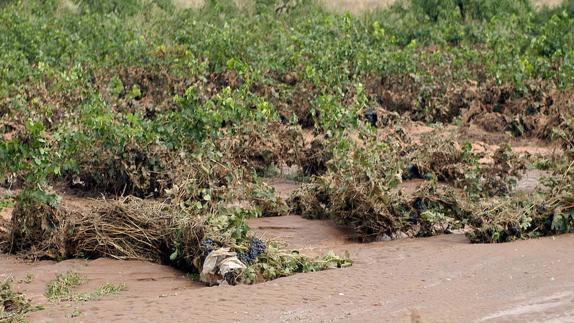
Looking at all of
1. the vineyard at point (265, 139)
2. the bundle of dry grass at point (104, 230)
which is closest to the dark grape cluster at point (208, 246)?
the vineyard at point (265, 139)

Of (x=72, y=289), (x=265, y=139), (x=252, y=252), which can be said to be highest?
(x=265, y=139)

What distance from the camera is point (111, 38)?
633 inches

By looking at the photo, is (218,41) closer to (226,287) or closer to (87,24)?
(87,24)

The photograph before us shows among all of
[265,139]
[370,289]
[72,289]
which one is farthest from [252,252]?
[265,139]

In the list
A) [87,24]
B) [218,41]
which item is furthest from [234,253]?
[87,24]

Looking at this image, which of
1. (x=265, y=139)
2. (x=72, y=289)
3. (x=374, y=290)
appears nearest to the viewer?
(x=374, y=290)

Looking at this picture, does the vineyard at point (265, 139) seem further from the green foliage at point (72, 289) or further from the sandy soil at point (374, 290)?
the green foliage at point (72, 289)

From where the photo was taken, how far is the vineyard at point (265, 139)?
7.62m

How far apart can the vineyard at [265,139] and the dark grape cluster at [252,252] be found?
0.01m

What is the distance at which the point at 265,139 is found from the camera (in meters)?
10.5

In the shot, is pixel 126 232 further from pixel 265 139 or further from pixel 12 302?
pixel 265 139

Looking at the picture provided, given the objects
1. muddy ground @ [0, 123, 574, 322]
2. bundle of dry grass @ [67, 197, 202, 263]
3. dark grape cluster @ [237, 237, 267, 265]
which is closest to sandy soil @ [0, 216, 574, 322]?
muddy ground @ [0, 123, 574, 322]

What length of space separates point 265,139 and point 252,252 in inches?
146

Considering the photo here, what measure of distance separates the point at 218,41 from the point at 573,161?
7.97m
